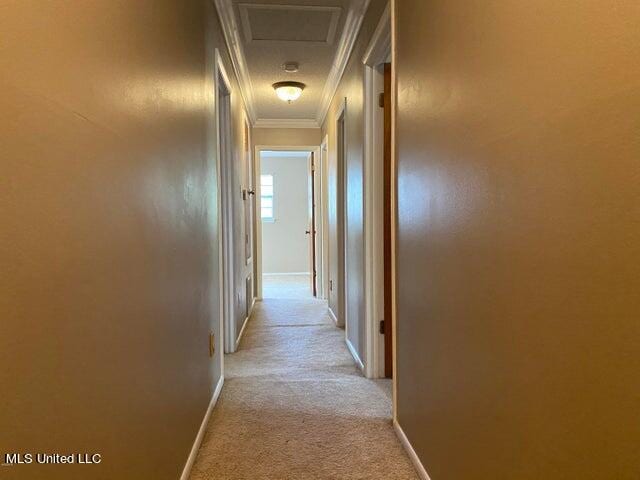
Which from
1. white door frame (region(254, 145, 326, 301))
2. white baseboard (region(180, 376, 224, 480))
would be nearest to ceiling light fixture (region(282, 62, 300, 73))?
white door frame (region(254, 145, 326, 301))

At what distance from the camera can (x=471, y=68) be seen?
1.23 m

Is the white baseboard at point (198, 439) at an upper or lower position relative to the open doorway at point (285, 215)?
lower

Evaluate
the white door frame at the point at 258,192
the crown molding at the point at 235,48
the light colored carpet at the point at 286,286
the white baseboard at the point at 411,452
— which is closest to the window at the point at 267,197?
the light colored carpet at the point at 286,286

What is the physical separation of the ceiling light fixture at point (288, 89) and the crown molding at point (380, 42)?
1.49 metres

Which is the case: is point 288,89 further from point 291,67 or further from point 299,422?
point 299,422

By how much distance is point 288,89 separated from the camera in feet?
13.8

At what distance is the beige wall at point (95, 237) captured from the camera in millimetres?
699

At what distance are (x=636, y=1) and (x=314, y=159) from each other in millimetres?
5340

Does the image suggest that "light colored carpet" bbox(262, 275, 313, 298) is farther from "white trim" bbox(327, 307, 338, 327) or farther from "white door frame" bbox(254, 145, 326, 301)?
"white trim" bbox(327, 307, 338, 327)

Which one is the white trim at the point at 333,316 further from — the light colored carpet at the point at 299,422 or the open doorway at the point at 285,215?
the open doorway at the point at 285,215

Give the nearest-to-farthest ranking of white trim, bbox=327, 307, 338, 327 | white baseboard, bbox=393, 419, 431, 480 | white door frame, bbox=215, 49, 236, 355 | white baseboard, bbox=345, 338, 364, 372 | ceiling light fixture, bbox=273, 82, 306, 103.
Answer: white baseboard, bbox=393, 419, 431, 480 → white baseboard, bbox=345, 338, 364, 372 → white door frame, bbox=215, 49, 236, 355 → ceiling light fixture, bbox=273, 82, 306, 103 → white trim, bbox=327, 307, 338, 327

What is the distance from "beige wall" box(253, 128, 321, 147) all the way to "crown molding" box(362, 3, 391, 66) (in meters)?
3.06

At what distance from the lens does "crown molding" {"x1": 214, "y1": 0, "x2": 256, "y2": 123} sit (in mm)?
2734

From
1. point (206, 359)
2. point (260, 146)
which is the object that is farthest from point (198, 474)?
point (260, 146)
